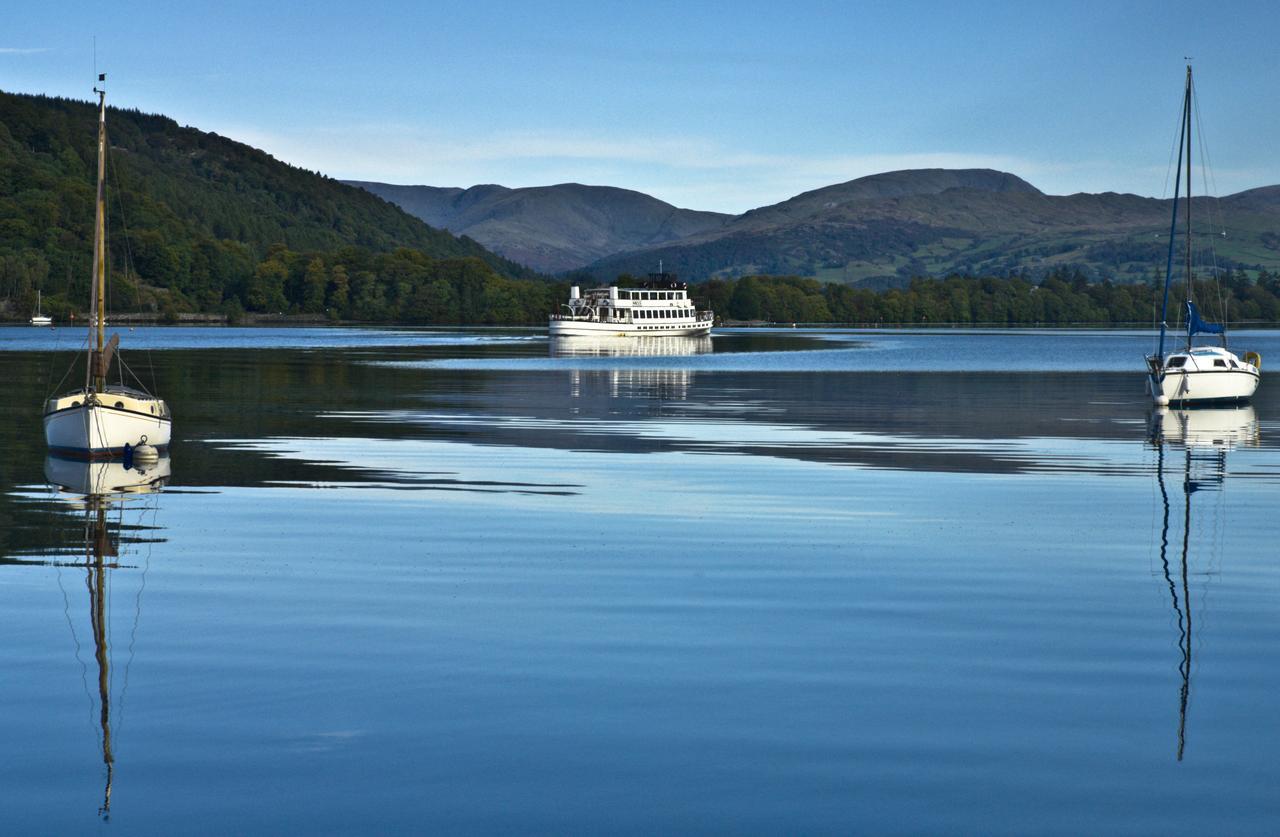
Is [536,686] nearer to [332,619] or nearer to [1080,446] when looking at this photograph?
[332,619]

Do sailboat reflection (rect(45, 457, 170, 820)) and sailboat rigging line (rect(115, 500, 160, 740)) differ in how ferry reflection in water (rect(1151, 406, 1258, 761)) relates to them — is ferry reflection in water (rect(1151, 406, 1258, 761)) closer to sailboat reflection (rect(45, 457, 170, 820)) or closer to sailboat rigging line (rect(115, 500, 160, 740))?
sailboat rigging line (rect(115, 500, 160, 740))

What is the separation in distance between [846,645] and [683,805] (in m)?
6.35

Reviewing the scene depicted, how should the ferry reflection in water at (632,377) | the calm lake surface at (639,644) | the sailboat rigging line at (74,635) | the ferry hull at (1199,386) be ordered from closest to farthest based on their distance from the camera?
the calm lake surface at (639,644) → the sailboat rigging line at (74,635) → the ferry hull at (1199,386) → the ferry reflection in water at (632,377)

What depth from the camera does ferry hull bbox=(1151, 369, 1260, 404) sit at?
7112cm

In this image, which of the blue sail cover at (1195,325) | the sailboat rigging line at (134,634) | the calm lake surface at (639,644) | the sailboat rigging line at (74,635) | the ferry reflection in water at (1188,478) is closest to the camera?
the calm lake surface at (639,644)

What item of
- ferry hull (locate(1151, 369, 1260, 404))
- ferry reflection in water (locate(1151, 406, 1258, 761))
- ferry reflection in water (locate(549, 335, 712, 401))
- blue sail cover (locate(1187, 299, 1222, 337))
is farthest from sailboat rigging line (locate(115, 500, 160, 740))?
blue sail cover (locate(1187, 299, 1222, 337))

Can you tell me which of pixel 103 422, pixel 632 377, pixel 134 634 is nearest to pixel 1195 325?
pixel 632 377

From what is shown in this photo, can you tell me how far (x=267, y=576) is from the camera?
2303 cm

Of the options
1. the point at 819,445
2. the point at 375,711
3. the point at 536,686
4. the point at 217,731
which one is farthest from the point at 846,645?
the point at 819,445

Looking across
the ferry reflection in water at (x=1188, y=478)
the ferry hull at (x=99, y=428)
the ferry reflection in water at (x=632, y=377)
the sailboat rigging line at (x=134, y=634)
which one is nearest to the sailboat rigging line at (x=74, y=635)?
the sailboat rigging line at (x=134, y=634)

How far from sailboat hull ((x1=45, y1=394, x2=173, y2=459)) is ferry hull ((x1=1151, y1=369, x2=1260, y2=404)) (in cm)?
5004

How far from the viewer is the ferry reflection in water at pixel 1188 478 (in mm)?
19203

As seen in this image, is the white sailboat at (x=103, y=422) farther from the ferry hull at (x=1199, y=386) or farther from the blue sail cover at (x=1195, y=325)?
the blue sail cover at (x=1195, y=325)

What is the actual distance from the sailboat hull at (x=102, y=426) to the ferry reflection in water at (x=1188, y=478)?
28753 mm
